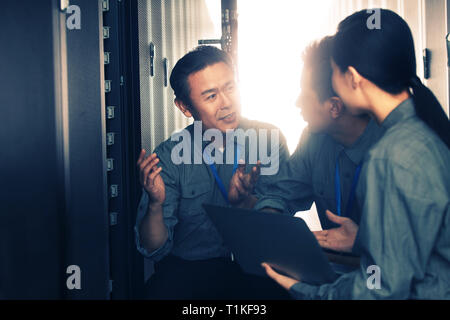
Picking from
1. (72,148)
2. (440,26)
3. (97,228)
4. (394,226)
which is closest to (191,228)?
(97,228)

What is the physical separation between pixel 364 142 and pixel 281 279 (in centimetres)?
72

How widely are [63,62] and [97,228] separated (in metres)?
0.71

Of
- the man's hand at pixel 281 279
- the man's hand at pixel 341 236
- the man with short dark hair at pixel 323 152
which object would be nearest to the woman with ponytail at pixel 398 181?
the man's hand at pixel 281 279

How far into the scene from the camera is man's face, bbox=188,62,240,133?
183cm

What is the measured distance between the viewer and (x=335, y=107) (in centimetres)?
157

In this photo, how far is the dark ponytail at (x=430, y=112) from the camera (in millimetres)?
1037

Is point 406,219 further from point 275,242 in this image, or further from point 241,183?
point 241,183

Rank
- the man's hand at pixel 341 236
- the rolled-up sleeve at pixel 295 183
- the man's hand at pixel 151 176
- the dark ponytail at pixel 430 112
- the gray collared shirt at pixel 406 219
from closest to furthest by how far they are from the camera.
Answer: the gray collared shirt at pixel 406 219 → the dark ponytail at pixel 430 112 → the man's hand at pixel 341 236 → the man's hand at pixel 151 176 → the rolled-up sleeve at pixel 295 183

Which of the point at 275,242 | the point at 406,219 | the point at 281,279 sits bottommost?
the point at 281,279

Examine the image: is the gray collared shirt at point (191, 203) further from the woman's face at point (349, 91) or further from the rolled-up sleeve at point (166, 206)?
the woman's face at point (349, 91)

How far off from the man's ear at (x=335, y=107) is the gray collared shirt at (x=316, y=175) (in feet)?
0.48

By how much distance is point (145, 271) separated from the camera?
Result: 204cm

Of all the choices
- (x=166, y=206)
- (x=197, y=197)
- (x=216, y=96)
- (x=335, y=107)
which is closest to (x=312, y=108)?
(x=335, y=107)
